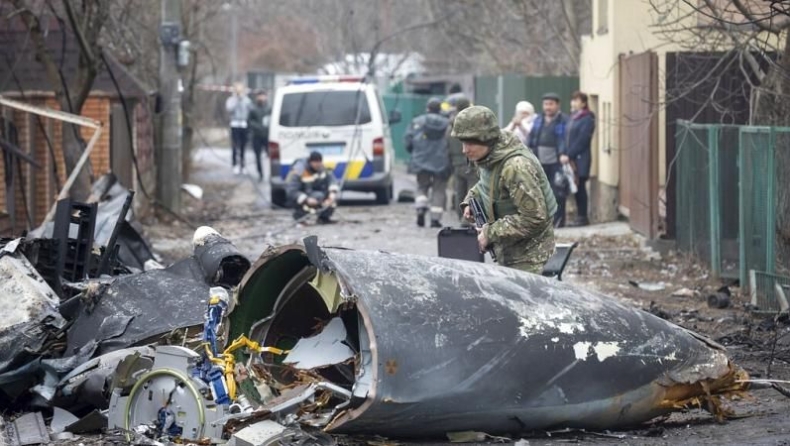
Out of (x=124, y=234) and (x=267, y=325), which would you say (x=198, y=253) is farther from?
(x=124, y=234)

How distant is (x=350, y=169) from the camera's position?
22.4 m

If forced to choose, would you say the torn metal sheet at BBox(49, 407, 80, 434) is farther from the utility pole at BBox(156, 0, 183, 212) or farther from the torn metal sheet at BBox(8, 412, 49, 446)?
the utility pole at BBox(156, 0, 183, 212)

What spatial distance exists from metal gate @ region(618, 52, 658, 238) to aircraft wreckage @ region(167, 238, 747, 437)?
839 cm

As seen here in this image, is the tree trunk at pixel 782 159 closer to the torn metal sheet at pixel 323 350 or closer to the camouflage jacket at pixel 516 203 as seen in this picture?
the camouflage jacket at pixel 516 203

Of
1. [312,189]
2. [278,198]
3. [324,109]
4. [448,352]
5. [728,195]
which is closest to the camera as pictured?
[448,352]

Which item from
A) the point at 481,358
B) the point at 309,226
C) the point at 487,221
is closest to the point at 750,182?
the point at 487,221

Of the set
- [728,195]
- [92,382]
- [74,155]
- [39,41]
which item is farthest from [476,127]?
[74,155]

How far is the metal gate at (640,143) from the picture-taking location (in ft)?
51.9

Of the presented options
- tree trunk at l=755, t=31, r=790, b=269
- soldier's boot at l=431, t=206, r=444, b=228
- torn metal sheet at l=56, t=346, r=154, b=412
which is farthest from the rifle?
soldier's boot at l=431, t=206, r=444, b=228

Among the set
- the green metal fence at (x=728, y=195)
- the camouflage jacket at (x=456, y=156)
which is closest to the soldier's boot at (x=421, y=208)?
the camouflage jacket at (x=456, y=156)

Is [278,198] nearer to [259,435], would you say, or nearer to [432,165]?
[432,165]

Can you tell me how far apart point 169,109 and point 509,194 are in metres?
12.1

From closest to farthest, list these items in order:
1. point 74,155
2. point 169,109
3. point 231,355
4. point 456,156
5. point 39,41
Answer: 1. point 231,355
2. point 39,41
3. point 74,155
4. point 456,156
5. point 169,109

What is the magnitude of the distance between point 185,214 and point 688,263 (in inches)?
367
